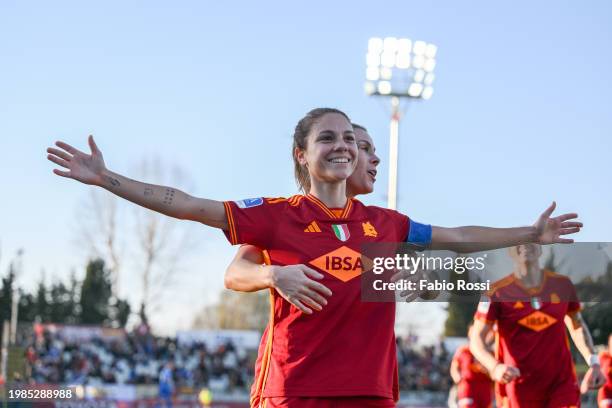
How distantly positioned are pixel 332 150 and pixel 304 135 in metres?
0.31

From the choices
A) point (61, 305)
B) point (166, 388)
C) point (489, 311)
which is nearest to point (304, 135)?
point (489, 311)

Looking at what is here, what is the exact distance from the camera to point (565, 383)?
349 inches

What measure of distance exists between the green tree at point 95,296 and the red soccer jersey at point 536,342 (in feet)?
191

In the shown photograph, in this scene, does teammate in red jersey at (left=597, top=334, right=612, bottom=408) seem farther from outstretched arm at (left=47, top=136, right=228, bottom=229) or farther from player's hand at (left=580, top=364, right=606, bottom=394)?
outstretched arm at (left=47, top=136, right=228, bottom=229)

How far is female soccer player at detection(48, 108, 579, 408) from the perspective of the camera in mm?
4898

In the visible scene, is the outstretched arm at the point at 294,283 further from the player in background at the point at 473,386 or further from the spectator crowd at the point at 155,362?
the spectator crowd at the point at 155,362

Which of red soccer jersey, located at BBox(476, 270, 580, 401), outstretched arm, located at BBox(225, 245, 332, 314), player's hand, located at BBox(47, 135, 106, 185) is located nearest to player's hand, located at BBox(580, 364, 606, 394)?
red soccer jersey, located at BBox(476, 270, 580, 401)

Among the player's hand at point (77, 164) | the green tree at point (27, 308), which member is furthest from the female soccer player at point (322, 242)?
the green tree at point (27, 308)

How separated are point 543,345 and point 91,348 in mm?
32133

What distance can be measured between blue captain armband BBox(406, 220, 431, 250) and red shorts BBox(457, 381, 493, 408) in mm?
9466

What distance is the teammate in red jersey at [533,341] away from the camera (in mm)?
8727

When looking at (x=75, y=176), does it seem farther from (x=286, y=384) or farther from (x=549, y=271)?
(x=549, y=271)

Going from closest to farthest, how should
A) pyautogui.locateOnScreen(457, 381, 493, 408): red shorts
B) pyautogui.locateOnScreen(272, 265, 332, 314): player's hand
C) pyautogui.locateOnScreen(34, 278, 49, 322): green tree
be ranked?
pyautogui.locateOnScreen(272, 265, 332, 314): player's hand, pyautogui.locateOnScreen(457, 381, 493, 408): red shorts, pyautogui.locateOnScreen(34, 278, 49, 322): green tree

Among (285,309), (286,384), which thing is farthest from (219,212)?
(286,384)
